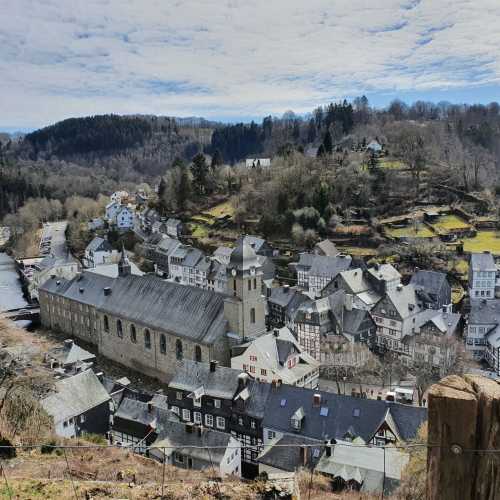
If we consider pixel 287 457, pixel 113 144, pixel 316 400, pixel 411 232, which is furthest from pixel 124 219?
pixel 113 144

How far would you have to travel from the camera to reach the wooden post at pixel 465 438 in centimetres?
260

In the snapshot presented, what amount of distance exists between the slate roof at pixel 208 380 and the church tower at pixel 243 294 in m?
5.07

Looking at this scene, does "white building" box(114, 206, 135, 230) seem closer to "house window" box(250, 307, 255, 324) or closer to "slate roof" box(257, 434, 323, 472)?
"house window" box(250, 307, 255, 324)

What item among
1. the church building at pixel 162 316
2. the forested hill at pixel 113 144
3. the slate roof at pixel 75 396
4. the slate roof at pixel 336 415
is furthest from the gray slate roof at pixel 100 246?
the forested hill at pixel 113 144

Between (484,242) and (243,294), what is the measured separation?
1457 inches

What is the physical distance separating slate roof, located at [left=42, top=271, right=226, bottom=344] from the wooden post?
31.0 m

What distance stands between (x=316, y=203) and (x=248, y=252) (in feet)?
116

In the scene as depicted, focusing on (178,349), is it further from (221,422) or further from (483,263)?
(483,263)

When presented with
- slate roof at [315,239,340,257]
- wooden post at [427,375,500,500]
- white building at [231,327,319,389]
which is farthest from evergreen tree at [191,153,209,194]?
wooden post at [427,375,500,500]

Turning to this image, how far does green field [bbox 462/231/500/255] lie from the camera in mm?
55250

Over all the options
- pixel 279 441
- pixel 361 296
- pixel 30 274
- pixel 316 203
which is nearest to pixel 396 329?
pixel 361 296

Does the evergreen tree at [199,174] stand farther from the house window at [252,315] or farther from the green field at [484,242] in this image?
the house window at [252,315]

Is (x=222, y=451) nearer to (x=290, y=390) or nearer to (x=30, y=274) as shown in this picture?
(x=290, y=390)

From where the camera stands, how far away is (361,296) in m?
44.9
